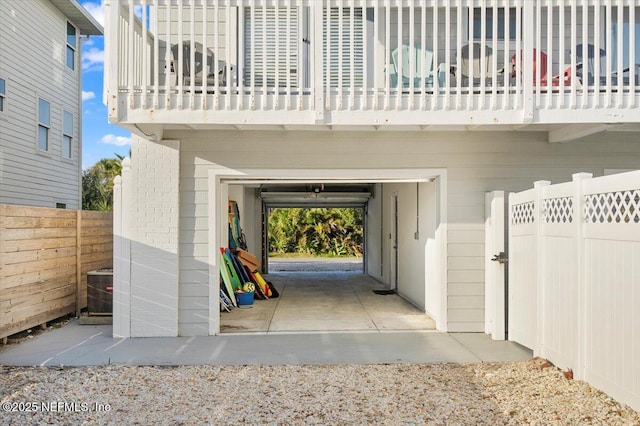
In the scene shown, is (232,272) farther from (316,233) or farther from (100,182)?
(100,182)

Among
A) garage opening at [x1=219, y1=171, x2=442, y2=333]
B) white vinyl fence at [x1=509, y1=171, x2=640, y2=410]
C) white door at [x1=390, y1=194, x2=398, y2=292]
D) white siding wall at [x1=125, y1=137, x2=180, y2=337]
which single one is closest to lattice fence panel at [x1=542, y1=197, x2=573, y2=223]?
white vinyl fence at [x1=509, y1=171, x2=640, y2=410]

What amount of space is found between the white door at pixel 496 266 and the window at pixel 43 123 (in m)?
11.5

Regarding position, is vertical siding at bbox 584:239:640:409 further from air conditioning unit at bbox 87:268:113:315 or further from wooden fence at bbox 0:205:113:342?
wooden fence at bbox 0:205:113:342

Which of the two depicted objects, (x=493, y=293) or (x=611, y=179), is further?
(x=493, y=293)

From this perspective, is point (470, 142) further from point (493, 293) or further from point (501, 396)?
point (501, 396)

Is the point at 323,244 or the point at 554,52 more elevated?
the point at 554,52

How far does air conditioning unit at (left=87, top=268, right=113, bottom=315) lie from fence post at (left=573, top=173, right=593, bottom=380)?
600cm

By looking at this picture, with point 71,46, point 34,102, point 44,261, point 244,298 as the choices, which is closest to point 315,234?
point 71,46

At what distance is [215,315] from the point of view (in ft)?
22.1

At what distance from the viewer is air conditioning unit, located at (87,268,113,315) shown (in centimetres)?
740

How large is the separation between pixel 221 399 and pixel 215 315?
251 centimetres

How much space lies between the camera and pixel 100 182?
24.4 m

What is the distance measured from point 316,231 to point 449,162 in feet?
54.6

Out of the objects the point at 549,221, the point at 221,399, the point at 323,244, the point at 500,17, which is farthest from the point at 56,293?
the point at 323,244
